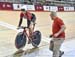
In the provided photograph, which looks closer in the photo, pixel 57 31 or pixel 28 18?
pixel 57 31

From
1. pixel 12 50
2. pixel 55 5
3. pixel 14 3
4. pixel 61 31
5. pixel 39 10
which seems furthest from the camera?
pixel 55 5

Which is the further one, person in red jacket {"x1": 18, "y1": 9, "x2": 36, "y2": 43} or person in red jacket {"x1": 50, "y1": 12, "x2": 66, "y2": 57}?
person in red jacket {"x1": 18, "y1": 9, "x2": 36, "y2": 43}

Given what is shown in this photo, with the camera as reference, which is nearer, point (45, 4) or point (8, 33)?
point (8, 33)

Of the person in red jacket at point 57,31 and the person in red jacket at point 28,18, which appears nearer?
the person in red jacket at point 57,31

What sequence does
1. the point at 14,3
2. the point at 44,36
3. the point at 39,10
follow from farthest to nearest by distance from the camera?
the point at 39,10 → the point at 14,3 → the point at 44,36

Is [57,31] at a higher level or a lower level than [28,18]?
higher

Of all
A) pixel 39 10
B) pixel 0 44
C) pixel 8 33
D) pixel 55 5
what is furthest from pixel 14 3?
pixel 0 44

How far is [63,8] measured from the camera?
36.8 metres

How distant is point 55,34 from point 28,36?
359cm

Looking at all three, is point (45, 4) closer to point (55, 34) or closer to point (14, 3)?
point (14, 3)

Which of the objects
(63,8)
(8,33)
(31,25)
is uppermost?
(31,25)

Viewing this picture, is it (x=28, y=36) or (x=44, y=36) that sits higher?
(x=28, y=36)

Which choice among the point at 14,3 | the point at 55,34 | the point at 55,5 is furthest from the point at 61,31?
the point at 55,5

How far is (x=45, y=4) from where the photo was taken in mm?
33781
